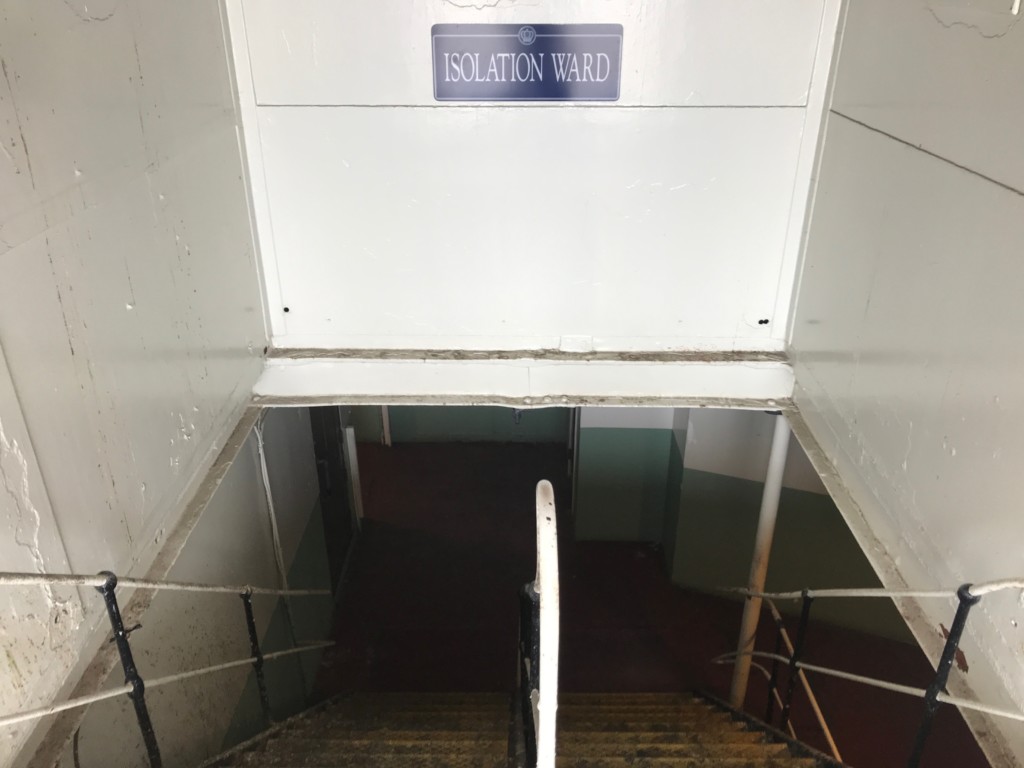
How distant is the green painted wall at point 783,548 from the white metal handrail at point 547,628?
11.0 feet

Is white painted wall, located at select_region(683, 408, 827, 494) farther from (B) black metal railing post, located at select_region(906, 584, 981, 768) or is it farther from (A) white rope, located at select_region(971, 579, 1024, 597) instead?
(A) white rope, located at select_region(971, 579, 1024, 597)

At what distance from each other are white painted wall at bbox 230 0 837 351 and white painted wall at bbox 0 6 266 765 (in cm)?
32

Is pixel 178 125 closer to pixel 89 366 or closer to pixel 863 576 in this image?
pixel 89 366

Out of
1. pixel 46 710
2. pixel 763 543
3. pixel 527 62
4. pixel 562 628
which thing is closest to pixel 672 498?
pixel 562 628

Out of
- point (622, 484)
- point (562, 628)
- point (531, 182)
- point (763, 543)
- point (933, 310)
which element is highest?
point (531, 182)

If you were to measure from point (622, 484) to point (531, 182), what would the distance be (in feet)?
10.7

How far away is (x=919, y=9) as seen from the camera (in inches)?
74.0

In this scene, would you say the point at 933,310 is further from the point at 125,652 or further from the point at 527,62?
the point at 125,652

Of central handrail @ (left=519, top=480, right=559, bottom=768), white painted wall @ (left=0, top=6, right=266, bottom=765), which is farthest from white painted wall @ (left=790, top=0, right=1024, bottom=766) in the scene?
white painted wall @ (left=0, top=6, right=266, bottom=765)

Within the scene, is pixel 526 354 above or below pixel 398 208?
below

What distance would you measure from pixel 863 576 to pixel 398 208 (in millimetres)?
3352

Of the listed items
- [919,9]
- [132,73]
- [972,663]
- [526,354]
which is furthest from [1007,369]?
[132,73]

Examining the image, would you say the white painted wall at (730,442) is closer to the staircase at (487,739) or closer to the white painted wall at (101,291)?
the staircase at (487,739)

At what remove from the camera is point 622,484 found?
5.44 m
